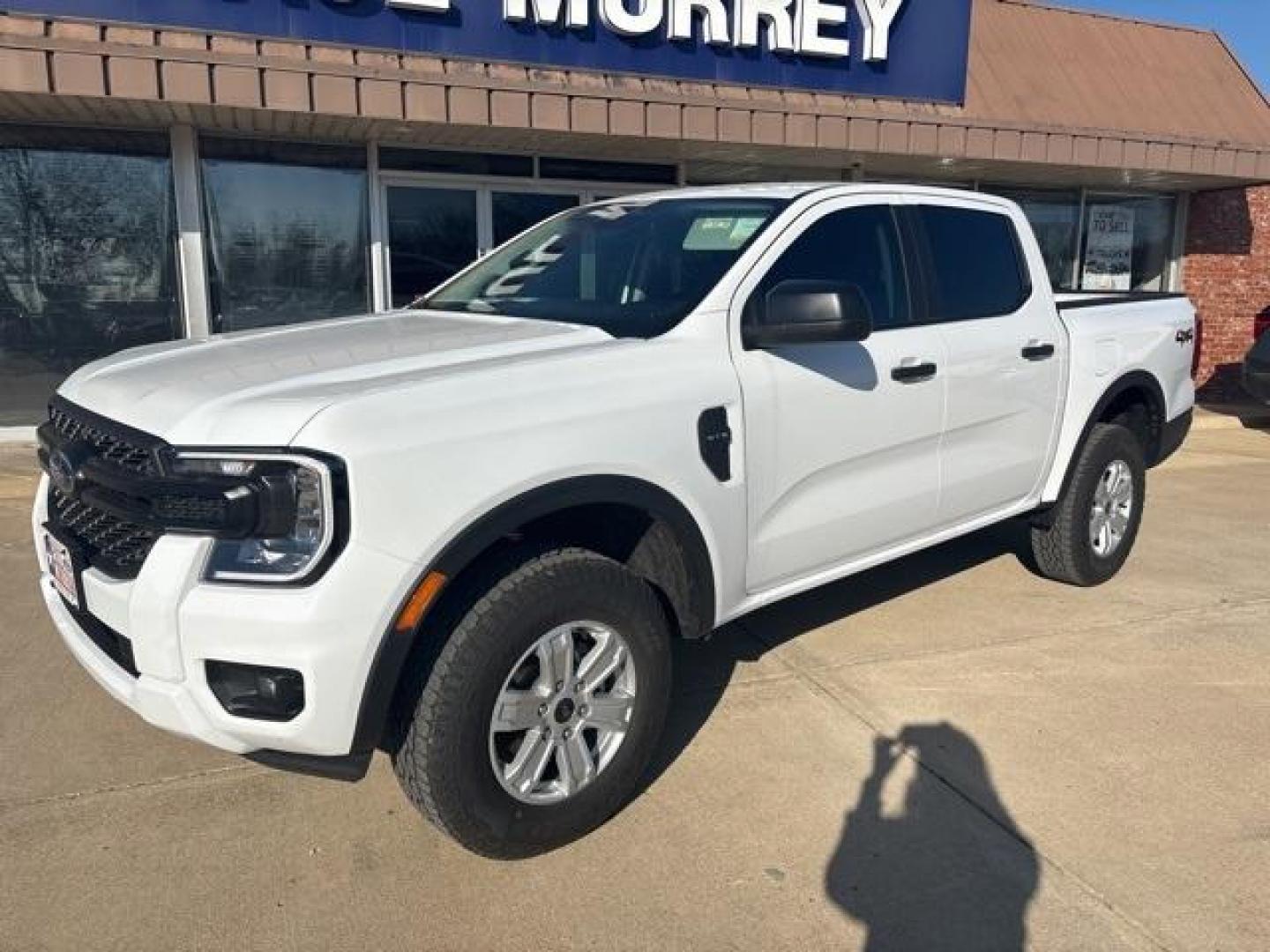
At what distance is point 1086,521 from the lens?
16.3ft

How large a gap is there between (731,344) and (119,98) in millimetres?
5908

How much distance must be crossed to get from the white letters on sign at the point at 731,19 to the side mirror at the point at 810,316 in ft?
19.8

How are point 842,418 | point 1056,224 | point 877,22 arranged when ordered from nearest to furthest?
point 842,418
point 877,22
point 1056,224

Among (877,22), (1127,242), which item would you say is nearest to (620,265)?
(877,22)

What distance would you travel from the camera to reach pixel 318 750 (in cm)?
238

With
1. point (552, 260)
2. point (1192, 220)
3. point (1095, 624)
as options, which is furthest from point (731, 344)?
point (1192, 220)

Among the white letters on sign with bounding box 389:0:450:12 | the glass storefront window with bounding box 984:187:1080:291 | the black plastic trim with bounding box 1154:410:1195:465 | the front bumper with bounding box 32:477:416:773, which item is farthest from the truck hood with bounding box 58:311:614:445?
the glass storefront window with bounding box 984:187:1080:291

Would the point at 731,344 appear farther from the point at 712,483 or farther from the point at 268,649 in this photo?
the point at 268,649

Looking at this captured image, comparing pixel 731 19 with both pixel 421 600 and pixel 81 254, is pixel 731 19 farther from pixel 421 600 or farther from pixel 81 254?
pixel 421 600

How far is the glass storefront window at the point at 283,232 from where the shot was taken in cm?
871

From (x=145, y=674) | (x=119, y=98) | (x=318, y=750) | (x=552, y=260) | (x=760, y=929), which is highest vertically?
(x=119, y=98)

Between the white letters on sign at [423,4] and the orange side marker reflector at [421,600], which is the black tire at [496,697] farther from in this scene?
the white letters on sign at [423,4]

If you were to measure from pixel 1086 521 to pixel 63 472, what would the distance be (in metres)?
4.33

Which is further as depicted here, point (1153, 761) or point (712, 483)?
point (1153, 761)
